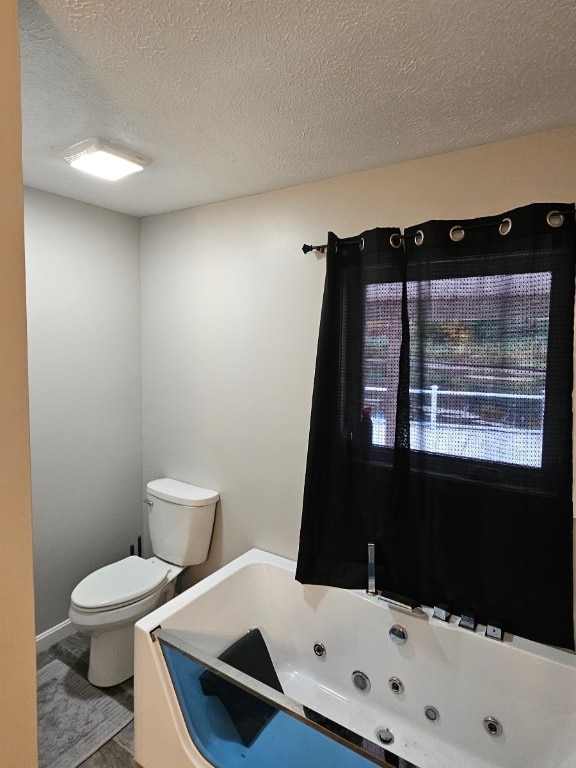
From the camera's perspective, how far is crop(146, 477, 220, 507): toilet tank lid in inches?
95.9

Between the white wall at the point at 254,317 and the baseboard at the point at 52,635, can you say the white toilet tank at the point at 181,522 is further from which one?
the baseboard at the point at 52,635

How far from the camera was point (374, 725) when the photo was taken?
5.97 feet

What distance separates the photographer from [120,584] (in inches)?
86.1

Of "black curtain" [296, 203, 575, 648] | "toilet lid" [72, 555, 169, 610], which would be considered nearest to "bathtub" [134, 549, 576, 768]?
"black curtain" [296, 203, 575, 648]

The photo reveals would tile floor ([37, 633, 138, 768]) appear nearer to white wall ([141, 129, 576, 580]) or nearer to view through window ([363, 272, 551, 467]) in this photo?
white wall ([141, 129, 576, 580])

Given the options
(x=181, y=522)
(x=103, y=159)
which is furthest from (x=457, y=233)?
(x=181, y=522)

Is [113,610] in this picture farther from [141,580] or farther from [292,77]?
[292,77]

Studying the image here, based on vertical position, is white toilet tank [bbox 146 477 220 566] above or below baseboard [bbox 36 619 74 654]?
above

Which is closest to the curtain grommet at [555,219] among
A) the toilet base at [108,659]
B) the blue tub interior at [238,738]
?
the blue tub interior at [238,738]

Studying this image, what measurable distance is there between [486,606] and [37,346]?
247cm

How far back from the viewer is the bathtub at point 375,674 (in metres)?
1.58

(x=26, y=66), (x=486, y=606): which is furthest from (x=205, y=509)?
(x=26, y=66)

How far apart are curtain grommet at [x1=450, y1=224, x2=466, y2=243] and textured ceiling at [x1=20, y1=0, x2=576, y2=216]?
0.32 meters

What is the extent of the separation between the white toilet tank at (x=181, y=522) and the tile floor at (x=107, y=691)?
2.07 ft
